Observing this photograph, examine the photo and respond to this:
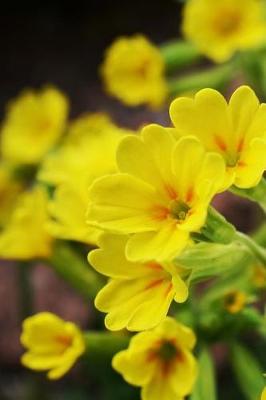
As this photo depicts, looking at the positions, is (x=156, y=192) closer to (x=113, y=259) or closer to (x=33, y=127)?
(x=113, y=259)

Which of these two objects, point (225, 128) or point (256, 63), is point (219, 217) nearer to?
point (225, 128)

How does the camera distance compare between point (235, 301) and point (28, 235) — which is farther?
point (28, 235)

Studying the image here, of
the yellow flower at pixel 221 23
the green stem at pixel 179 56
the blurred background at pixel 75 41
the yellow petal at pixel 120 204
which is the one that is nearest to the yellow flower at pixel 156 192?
the yellow petal at pixel 120 204

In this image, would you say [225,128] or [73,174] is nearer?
[225,128]

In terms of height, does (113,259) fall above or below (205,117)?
below

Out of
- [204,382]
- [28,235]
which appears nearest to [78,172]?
[28,235]

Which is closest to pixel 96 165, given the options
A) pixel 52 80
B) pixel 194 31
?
pixel 194 31

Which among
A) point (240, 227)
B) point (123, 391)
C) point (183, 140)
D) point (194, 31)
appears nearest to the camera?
point (183, 140)

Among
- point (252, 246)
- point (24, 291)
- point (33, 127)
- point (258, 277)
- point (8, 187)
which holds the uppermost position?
point (252, 246)
